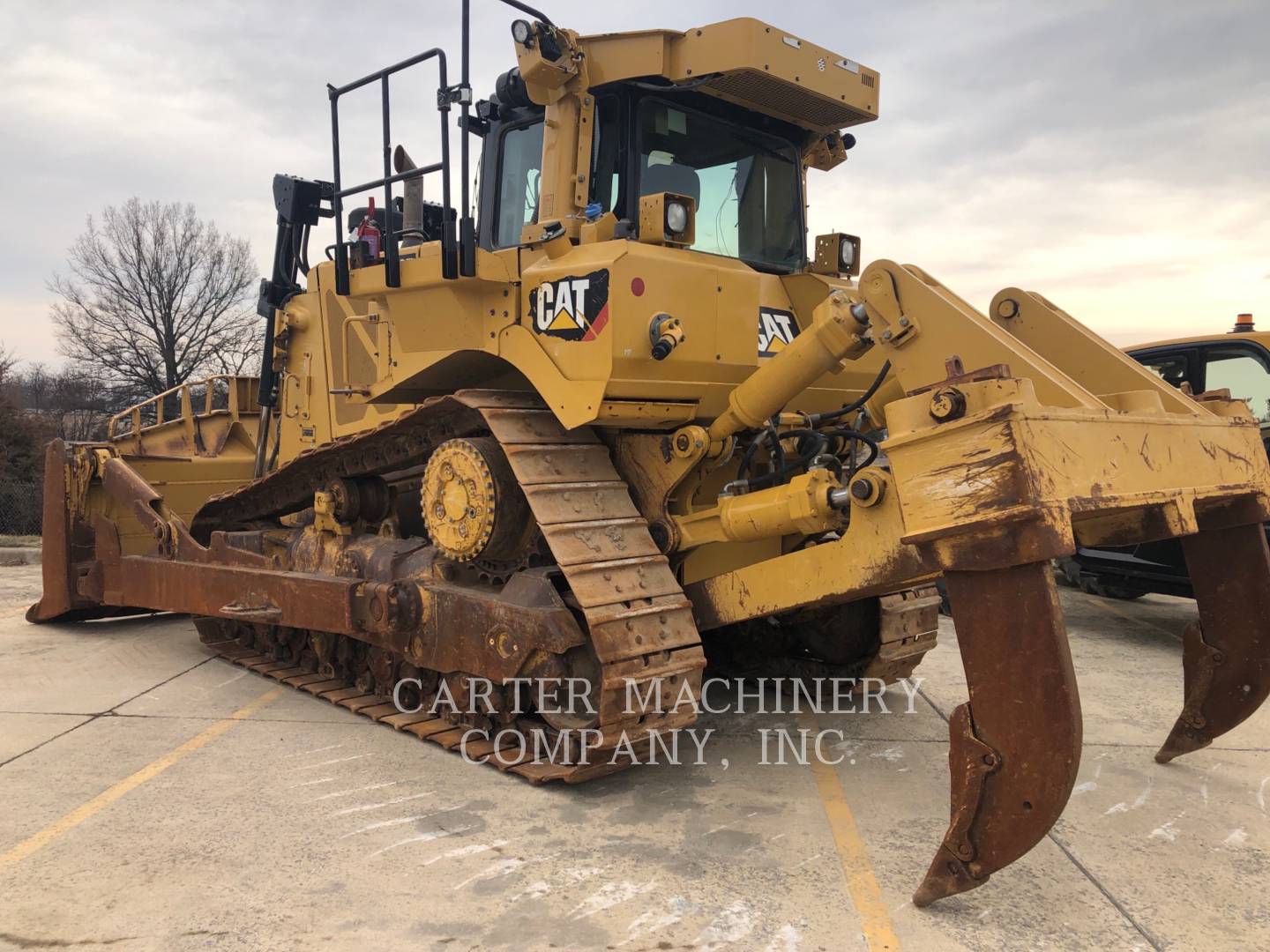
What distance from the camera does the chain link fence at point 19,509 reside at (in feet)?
51.8

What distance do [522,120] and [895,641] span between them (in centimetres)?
350

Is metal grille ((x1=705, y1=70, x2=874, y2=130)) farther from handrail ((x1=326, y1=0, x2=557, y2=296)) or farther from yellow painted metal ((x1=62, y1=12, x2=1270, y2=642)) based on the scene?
handrail ((x1=326, y1=0, x2=557, y2=296))

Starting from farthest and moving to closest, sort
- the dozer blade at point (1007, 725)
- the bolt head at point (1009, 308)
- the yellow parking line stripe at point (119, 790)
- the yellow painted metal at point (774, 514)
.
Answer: the bolt head at point (1009, 308), the yellow painted metal at point (774, 514), the yellow parking line stripe at point (119, 790), the dozer blade at point (1007, 725)

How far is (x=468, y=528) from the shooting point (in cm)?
463

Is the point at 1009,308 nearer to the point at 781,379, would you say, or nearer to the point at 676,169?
the point at 781,379

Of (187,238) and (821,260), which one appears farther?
(187,238)

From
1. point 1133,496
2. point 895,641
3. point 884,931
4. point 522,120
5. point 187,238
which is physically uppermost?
point 187,238

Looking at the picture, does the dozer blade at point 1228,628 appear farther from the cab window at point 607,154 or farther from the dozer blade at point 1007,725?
the cab window at point 607,154

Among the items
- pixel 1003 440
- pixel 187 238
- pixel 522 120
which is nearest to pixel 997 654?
pixel 1003 440

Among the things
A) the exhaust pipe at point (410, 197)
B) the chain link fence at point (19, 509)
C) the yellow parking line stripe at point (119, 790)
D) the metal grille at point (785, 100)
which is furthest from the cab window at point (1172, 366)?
the chain link fence at point (19, 509)

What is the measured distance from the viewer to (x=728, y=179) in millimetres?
5227

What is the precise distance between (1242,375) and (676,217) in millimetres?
6012

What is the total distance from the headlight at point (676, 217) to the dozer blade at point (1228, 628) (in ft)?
8.64

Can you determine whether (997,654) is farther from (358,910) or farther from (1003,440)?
(358,910)
